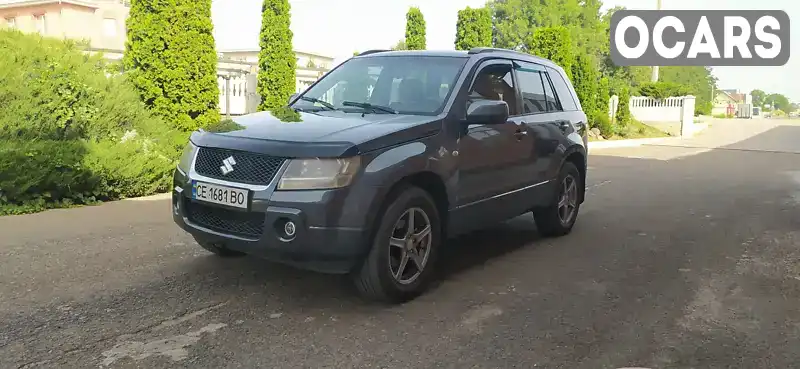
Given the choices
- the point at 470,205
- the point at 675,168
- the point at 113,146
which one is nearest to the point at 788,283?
the point at 470,205

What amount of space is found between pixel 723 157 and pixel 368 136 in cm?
1716

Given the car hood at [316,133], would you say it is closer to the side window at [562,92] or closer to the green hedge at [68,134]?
the side window at [562,92]

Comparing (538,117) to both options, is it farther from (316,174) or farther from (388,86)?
(316,174)

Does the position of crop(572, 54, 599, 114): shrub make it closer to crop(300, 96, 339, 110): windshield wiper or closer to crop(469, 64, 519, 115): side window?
crop(469, 64, 519, 115): side window

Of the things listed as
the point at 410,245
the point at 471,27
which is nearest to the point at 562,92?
the point at 410,245

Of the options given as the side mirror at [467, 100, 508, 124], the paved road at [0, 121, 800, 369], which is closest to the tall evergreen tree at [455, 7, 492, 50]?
the paved road at [0, 121, 800, 369]

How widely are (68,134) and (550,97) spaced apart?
20.4 feet

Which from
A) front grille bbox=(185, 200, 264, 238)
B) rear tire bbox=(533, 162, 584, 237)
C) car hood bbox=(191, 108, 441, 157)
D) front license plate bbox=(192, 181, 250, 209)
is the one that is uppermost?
car hood bbox=(191, 108, 441, 157)

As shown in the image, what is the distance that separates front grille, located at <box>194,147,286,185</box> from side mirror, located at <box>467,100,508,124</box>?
65.0 inches

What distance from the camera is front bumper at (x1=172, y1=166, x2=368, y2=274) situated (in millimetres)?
4176

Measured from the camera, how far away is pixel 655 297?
5055 mm

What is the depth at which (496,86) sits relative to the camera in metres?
5.92

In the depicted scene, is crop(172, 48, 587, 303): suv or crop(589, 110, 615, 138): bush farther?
crop(589, 110, 615, 138): bush

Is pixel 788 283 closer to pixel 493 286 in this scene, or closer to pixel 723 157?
pixel 493 286
